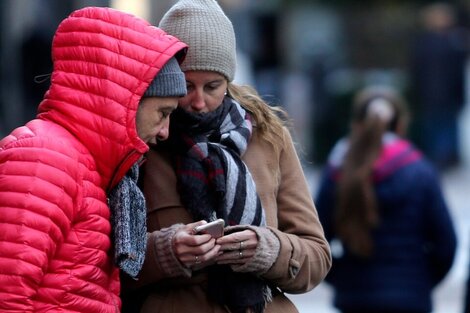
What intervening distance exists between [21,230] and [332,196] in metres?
3.58

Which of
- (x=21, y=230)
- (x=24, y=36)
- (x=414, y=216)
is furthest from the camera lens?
(x=24, y=36)

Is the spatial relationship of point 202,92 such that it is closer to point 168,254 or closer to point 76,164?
point 168,254

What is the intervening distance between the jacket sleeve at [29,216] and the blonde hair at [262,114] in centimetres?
85

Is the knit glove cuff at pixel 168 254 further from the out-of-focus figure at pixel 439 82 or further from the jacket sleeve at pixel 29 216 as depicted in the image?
the out-of-focus figure at pixel 439 82

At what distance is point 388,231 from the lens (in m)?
6.43

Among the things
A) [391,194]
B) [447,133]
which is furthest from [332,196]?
[447,133]

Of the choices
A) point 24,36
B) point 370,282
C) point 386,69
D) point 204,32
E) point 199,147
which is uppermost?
point 204,32

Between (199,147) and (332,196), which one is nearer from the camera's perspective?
(199,147)

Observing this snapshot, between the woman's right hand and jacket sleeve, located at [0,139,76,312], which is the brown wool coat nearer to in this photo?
the woman's right hand

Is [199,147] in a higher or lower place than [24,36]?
higher

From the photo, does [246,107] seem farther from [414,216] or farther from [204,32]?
[414,216]

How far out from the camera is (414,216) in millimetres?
6375

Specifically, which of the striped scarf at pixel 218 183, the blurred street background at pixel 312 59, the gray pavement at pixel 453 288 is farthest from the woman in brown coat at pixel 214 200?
the blurred street background at pixel 312 59

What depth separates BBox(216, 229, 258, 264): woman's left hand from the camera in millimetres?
3662
